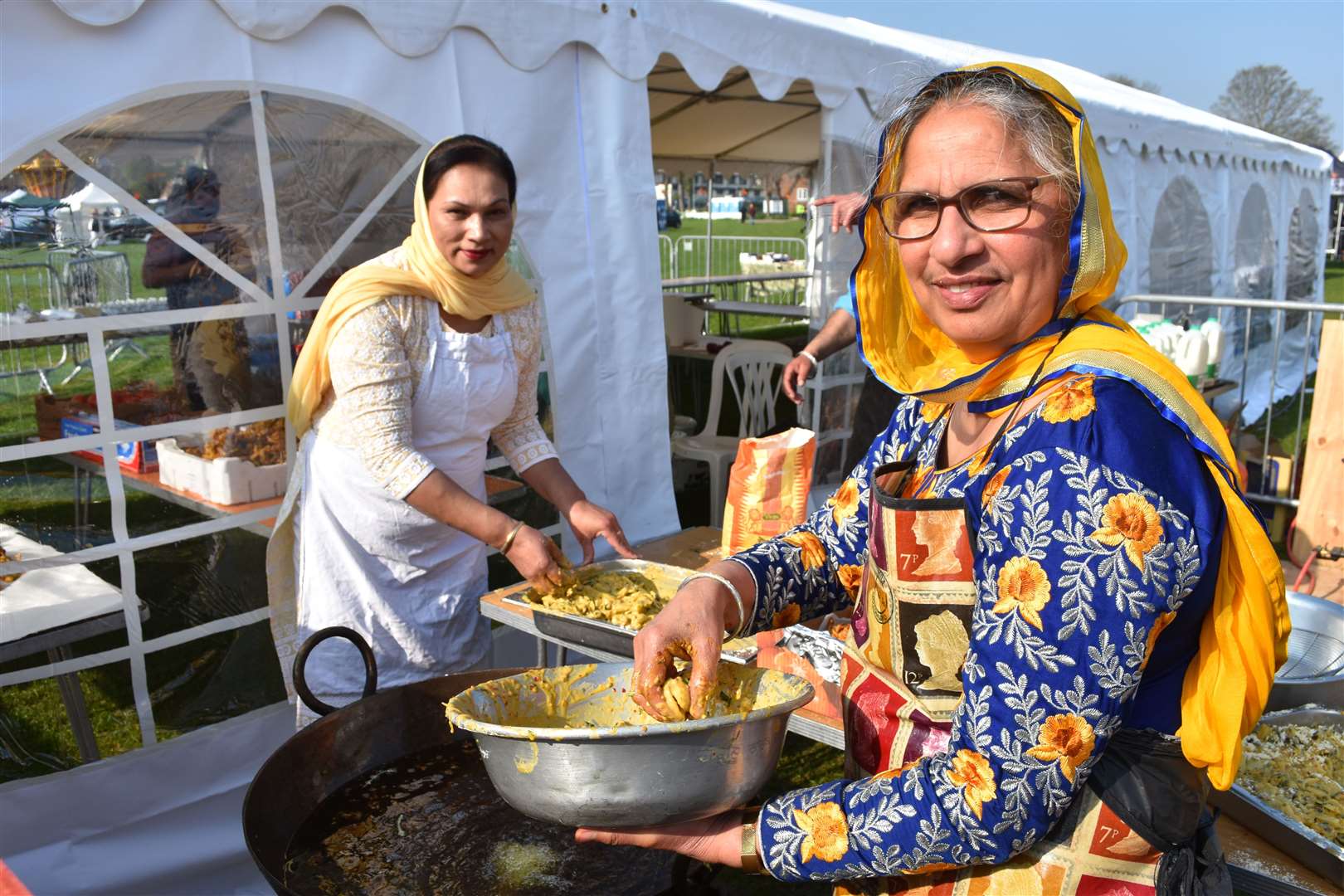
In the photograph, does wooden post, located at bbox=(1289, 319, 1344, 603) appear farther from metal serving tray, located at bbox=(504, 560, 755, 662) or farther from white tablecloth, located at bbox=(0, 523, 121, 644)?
white tablecloth, located at bbox=(0, 523, 121, 644)

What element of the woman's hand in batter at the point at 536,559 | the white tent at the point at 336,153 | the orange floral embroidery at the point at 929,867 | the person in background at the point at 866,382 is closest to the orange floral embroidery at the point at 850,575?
the orange floral embroidery at the point at 929,867

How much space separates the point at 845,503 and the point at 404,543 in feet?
5.18

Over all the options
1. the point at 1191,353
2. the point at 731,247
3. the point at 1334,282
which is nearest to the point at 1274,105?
the point at 1334,282

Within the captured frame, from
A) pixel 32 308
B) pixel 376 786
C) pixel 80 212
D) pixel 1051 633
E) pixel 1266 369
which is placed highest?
pixel 80 212

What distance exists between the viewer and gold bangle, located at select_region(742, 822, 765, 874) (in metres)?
1.11

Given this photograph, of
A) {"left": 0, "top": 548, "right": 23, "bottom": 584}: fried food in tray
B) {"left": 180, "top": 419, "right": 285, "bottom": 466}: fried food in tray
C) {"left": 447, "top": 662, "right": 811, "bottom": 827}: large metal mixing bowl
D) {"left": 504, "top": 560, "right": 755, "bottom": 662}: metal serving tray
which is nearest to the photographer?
{"left": 447, "top": 662, "right": 811, "bottom": 827}: large metal mixing bowl

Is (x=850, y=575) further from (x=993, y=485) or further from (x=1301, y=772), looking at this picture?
(x=1301, y=772)

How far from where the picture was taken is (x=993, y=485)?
101cm

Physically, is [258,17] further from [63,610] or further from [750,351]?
[750,351]

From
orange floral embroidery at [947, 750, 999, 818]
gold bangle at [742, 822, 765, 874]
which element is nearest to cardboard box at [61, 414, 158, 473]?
gold bangle at [742, 822, 765, 874]

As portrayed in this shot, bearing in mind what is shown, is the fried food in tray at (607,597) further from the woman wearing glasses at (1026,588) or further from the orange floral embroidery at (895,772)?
the orange floral embroidery at (895,772)

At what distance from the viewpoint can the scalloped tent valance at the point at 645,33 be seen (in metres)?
2.82

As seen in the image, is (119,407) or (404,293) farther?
(119,407)

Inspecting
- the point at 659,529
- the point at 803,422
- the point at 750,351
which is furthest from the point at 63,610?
the point at 750,351
